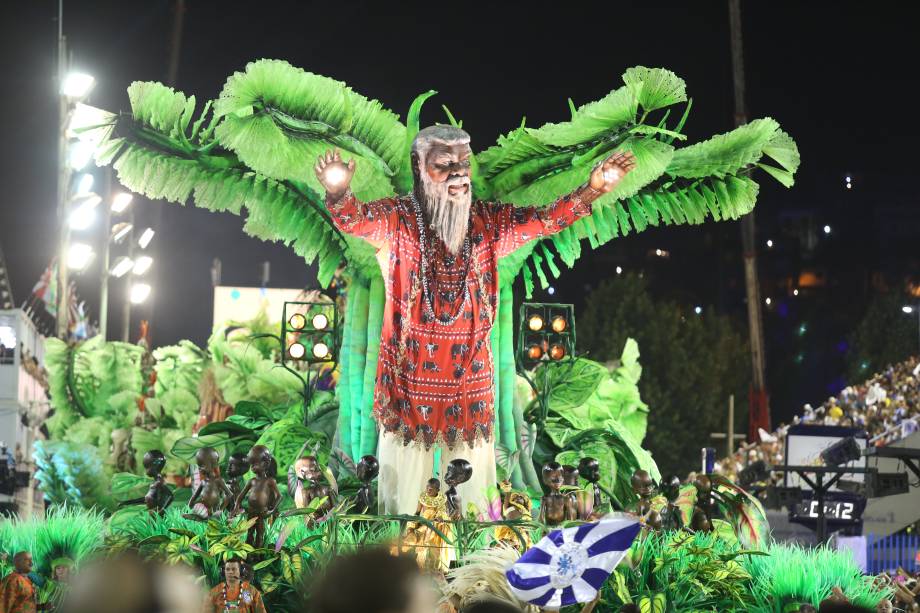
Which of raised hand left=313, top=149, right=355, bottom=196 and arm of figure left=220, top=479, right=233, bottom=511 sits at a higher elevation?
raised hand left=313, top=149, right=355, bottom=196

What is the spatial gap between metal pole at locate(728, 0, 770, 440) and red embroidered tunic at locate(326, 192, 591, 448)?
16.9 meters

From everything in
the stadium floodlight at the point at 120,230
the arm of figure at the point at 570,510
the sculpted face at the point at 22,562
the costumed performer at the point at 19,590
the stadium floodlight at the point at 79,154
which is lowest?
the costumed performer at the point at 19,590

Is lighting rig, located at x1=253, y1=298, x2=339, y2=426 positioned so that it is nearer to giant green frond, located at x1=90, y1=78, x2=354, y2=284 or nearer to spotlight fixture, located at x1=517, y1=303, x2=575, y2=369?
giant green frond, located at x1=90, y1=78, x2=354, y2=284

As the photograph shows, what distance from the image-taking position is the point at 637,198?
1345 centimetres

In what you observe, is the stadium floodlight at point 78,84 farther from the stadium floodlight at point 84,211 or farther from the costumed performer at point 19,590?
the costumed performer at point 19,590

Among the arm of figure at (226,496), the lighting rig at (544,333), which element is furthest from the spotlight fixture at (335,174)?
the lighting rig at (544,333)

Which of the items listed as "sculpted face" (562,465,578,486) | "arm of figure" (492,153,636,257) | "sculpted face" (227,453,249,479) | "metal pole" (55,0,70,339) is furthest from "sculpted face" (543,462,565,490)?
"metal pole" (55,0,70,339)

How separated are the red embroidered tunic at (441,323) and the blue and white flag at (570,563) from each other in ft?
18.4

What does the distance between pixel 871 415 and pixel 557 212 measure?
15.6m

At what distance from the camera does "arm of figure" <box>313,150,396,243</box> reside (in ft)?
34.7

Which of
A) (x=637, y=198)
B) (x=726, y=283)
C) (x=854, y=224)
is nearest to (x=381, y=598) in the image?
(x=637, y=198)

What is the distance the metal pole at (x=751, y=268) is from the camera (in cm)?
2825

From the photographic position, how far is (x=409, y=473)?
37.6ft

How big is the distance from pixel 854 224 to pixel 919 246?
2231mm
